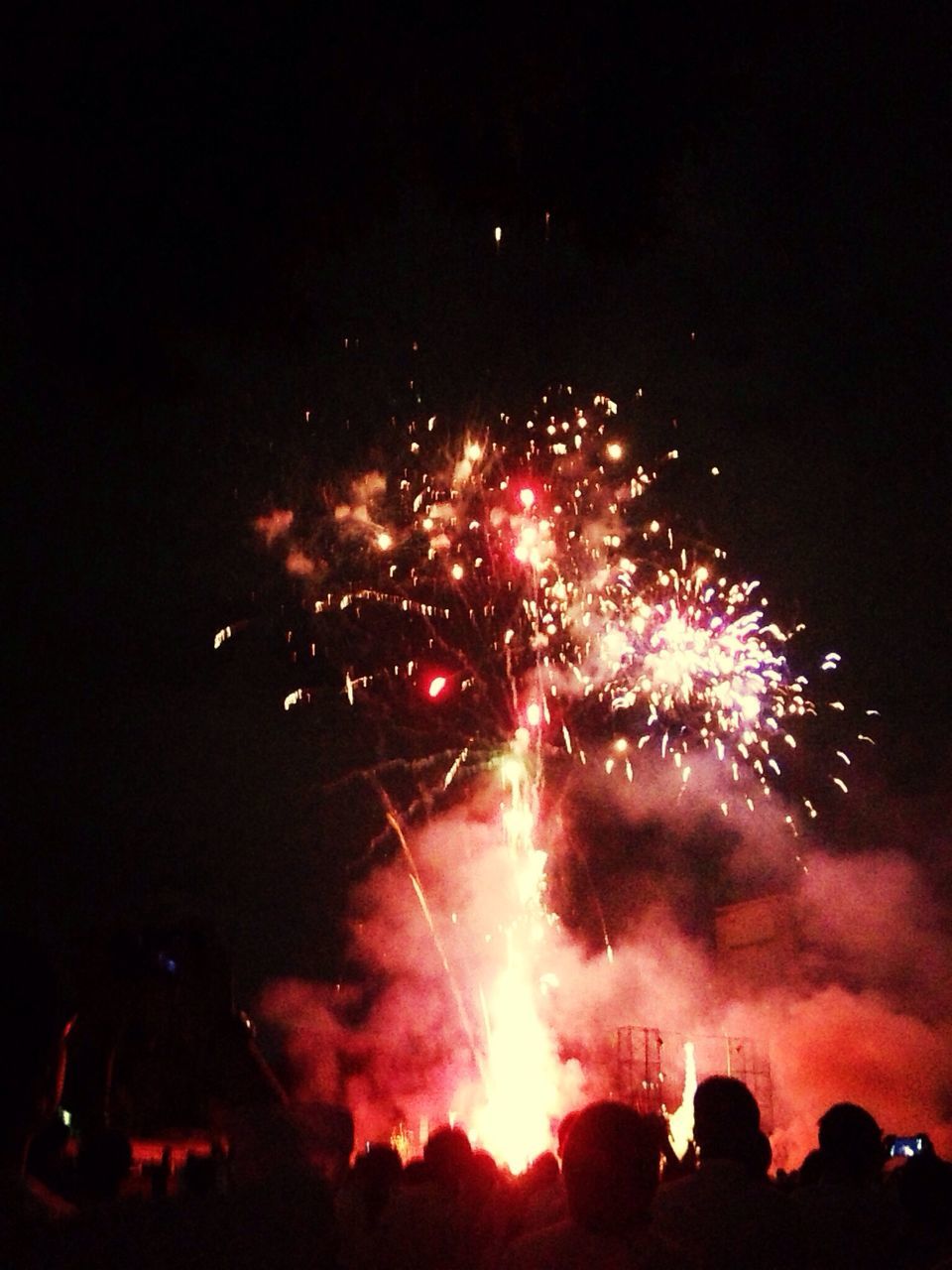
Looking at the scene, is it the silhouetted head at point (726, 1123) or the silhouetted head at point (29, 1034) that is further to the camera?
the silhouetted head at point (726, 1123)

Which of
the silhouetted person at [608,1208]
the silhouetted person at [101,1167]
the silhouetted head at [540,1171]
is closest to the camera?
the silhouetted person at [608,1208]

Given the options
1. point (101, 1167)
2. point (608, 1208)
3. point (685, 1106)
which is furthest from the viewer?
point (685, 1106)

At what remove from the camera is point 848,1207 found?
3.13m

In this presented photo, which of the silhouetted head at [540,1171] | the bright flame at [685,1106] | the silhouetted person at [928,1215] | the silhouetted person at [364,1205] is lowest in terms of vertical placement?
the silhouetted person at [928,1215]

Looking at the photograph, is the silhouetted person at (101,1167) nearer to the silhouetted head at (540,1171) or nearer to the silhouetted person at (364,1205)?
the silhouetted person at (364,1205)

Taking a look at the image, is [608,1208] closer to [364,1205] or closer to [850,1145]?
[850,1145]

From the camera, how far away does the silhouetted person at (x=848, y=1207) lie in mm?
3023

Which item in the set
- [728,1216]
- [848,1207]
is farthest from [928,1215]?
[728,1216]

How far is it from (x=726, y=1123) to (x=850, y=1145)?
50 centimetres

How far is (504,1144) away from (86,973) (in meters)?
19.1

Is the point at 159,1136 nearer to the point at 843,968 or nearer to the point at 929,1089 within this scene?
the point at 929,1089

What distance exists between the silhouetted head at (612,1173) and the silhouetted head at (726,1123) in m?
0.79

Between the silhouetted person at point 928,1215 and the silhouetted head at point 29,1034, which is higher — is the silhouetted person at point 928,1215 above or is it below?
below

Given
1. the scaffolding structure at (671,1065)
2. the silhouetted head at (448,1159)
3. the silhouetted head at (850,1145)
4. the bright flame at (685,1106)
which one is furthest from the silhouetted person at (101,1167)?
the bright flame at (685,1106)
